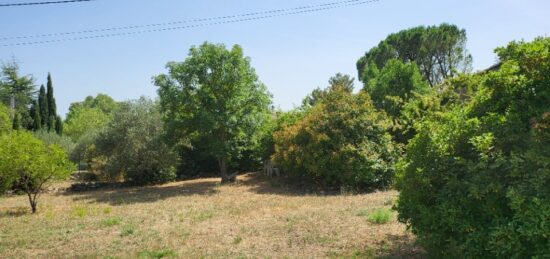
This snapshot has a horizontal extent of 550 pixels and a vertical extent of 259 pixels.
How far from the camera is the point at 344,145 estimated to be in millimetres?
14766

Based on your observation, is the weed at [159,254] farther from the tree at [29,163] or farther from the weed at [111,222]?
the tree at [29,163]

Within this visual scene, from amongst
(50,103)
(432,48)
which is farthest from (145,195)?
(50,103)

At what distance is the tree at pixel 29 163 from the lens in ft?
39.9

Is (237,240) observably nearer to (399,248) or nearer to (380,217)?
(399,248)

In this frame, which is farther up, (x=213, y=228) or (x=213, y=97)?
(x=213, y=97)

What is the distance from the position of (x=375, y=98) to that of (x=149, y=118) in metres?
11.4

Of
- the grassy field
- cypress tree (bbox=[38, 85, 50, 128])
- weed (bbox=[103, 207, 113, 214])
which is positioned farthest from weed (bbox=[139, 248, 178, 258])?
cypress tree (bbox=[38, 85, 50, 128])

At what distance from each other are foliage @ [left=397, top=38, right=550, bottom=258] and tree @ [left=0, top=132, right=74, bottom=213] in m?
10.9

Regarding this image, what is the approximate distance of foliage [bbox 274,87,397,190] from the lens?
1445 cm

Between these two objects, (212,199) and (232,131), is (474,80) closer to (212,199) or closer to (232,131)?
(212,199)

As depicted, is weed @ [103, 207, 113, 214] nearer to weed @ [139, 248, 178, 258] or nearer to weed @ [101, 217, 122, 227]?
weed @ [101, 217, 122, 227]

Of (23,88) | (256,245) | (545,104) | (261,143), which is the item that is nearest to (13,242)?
(256,245)

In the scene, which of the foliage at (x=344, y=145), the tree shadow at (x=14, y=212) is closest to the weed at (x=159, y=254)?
the tree shadow at (x=14, y=212)

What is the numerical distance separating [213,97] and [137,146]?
449cm
